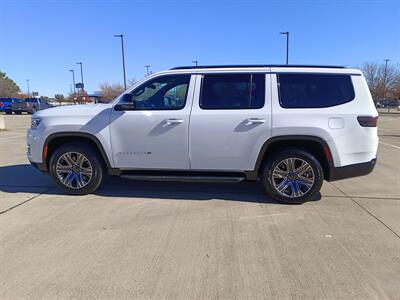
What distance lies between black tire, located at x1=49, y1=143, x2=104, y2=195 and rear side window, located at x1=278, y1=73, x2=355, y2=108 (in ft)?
9.78

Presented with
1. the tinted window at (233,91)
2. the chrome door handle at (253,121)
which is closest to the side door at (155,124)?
the tinted window at (233,91)

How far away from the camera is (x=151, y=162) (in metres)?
5.07

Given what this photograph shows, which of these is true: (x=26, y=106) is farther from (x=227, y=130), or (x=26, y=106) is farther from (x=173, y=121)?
(x=227, y=130)

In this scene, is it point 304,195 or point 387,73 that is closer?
point 304,195

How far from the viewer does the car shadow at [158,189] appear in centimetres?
523

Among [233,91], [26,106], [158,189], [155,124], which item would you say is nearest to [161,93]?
[155,124]

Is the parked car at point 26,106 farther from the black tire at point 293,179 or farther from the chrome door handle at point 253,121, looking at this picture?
the black tire at point 293,179

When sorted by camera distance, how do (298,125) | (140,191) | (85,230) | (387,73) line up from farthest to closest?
(387,73)
(140,191)
(298,125)
(85,230)

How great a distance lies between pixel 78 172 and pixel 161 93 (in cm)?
183

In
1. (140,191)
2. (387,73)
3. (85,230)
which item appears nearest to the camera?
(85,230)

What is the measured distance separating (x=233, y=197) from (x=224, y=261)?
2.00 meters

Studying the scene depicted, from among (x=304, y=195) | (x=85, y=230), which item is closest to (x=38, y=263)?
(x=85, y=230)

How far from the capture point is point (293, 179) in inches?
192

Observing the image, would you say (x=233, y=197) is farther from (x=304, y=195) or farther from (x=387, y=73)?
(x=387, y=73)
